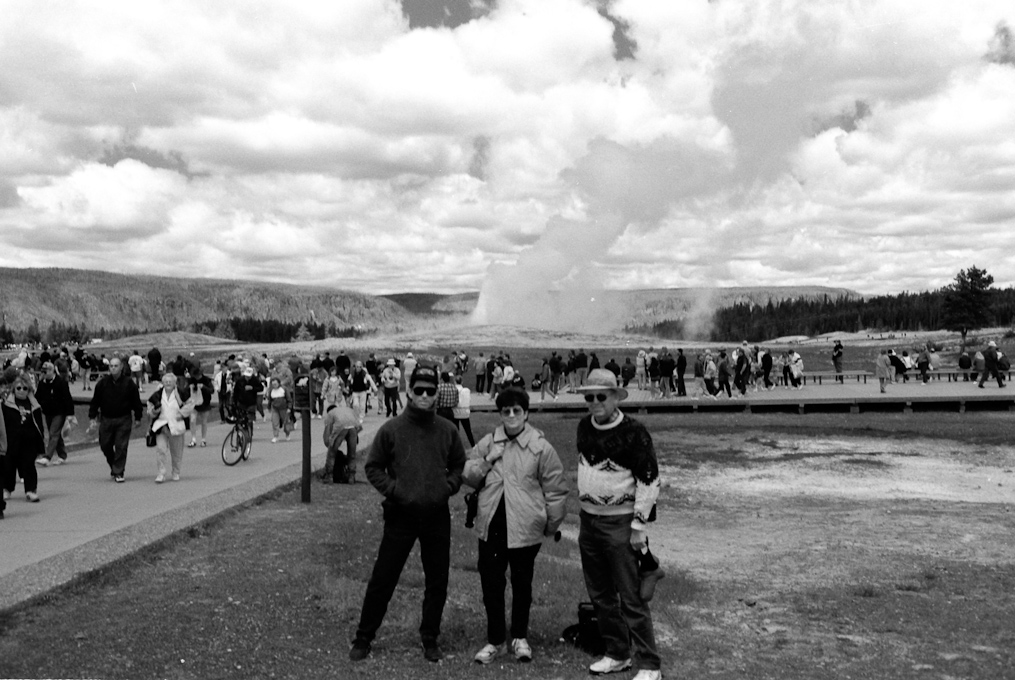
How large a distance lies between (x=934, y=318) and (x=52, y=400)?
183617 millimetres

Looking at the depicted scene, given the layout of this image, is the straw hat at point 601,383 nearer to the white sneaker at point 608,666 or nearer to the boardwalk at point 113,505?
the white sneaker at point 608,666

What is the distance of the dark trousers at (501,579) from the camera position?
7.05m

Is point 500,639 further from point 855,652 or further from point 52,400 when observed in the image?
point 52,400

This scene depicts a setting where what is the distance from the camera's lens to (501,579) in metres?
7.12

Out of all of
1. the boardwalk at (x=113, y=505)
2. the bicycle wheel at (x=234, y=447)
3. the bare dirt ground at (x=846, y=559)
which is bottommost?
the bare dirt ground at (x=846, y=559)

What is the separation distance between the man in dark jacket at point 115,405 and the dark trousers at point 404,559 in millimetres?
8744

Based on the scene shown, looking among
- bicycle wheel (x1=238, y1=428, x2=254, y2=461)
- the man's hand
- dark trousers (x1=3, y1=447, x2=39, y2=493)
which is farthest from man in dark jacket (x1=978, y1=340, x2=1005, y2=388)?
the man's hand

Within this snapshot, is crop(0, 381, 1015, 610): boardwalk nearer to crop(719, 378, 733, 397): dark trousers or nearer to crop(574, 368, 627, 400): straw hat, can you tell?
crop(574, 368, 627, 400): straw hat

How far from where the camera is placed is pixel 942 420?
2870cm

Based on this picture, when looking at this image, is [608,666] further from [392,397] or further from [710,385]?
[710,385]

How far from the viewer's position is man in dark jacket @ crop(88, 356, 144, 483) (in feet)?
48.5

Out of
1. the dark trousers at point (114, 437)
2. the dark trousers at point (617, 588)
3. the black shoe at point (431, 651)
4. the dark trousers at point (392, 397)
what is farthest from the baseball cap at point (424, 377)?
the dark trousers at point (392, 397)

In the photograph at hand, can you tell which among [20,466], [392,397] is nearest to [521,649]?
[20,466]

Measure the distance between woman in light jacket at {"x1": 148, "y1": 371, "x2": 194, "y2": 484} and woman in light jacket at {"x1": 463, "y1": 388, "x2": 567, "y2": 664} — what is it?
9007mm
